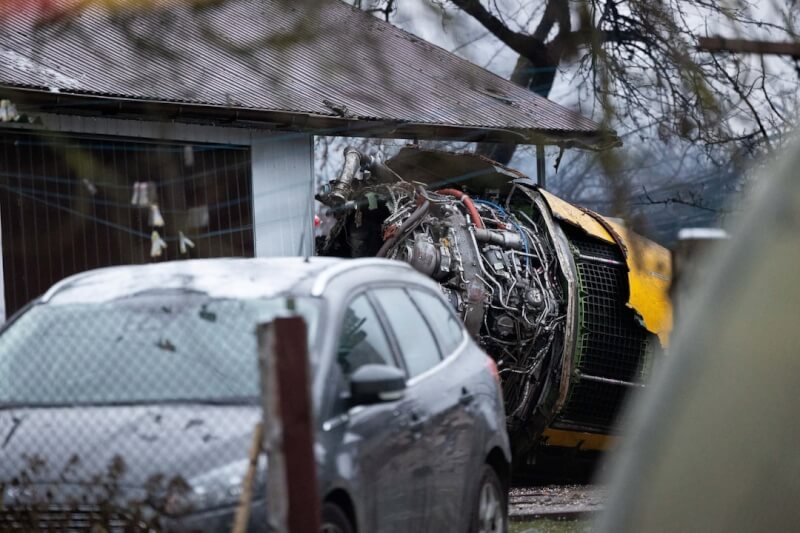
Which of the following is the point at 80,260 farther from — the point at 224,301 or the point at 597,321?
the point at 224,301

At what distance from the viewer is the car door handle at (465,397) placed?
6.86 meters

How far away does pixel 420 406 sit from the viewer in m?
6.38

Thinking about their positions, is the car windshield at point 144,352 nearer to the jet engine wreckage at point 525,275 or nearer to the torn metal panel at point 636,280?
the jet engine wreckage at point 525,275

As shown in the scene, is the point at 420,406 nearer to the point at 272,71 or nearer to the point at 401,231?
the point at 272,71

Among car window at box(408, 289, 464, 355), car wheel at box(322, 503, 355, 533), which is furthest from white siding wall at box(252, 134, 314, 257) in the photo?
car wheel at box(322, 503, 355, 533)

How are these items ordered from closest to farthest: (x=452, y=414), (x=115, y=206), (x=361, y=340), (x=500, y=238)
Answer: (x=361, y=340) → (x=452, y=414) → (x=500, y=238) → (x=115, y=206)

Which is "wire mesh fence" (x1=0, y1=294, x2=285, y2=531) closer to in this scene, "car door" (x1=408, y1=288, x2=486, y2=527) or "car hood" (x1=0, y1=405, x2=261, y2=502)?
"car hood" (x1=0, y1=405, x2=261, y2=502)

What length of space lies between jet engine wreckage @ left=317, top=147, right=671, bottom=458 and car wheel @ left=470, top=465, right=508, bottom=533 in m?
4.01

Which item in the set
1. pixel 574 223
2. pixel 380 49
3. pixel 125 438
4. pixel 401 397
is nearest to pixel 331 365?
pixel 401 397

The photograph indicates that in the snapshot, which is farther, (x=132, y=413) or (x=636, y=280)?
(x=636, y=280)

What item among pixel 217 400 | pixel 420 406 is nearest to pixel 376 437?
pixel 420 406

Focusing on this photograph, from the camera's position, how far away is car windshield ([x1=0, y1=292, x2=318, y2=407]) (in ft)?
19.1

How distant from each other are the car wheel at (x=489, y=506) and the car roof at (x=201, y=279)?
A: 1.46 metres

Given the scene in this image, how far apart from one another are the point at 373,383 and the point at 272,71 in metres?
1.83
